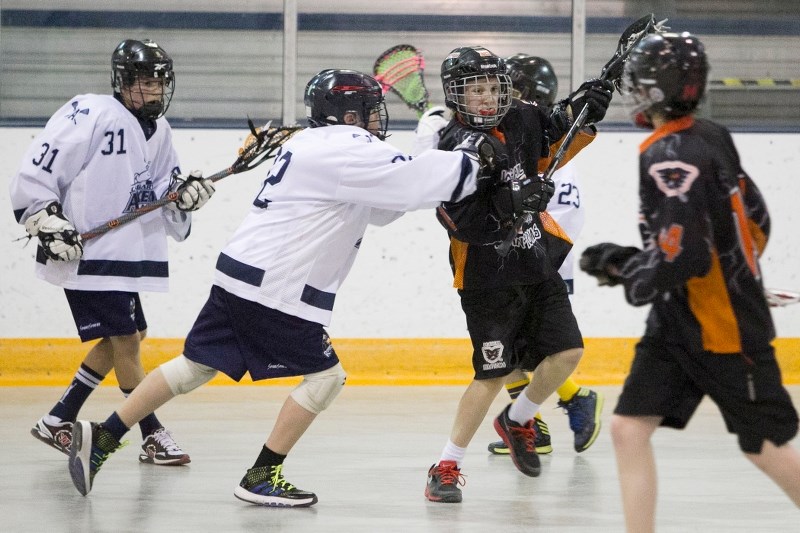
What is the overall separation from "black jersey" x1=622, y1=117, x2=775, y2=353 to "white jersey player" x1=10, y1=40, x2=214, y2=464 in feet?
6.97

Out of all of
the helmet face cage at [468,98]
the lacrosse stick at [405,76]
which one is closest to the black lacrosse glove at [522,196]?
the helmet face cage at [468,98]

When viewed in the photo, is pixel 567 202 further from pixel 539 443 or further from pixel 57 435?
pixel 57 435

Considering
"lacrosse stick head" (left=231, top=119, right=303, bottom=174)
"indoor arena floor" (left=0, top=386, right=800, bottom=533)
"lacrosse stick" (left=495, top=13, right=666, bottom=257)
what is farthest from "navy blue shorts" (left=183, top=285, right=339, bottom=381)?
"lacrosse stick head" (left=231, top=119, right=303, bottom=174)

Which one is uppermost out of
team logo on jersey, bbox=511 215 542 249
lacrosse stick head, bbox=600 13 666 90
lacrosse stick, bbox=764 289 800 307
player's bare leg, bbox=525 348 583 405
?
lacrosse stick head, bbox=600 13 666 90

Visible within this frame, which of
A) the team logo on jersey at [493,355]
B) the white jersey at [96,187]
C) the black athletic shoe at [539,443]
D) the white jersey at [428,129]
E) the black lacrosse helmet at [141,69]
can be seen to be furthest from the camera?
the black athletic shoe at [539,443]

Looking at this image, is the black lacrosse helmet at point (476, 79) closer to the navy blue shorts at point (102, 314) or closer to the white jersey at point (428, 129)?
the white jersey at point (428, 129)

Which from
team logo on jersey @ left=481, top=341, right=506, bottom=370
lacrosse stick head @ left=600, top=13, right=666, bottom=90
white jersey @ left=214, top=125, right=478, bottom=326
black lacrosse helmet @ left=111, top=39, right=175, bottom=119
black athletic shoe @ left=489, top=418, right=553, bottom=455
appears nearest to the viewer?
white jersey @ left=214, top=125, right=478, bottom=326

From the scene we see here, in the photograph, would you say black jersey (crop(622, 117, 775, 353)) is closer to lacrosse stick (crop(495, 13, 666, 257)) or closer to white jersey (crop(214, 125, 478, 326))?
white jersey (crop(214, 125, 478, 326))

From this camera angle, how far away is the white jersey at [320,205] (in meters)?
3.51

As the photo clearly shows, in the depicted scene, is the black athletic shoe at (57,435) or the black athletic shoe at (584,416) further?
the black athletic shoe at (584,416)

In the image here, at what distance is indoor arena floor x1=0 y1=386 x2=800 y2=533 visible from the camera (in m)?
3.52

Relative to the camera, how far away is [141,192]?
14.8 feet

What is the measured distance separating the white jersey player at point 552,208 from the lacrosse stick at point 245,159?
49cm

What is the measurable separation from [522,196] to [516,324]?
54 centimetres
